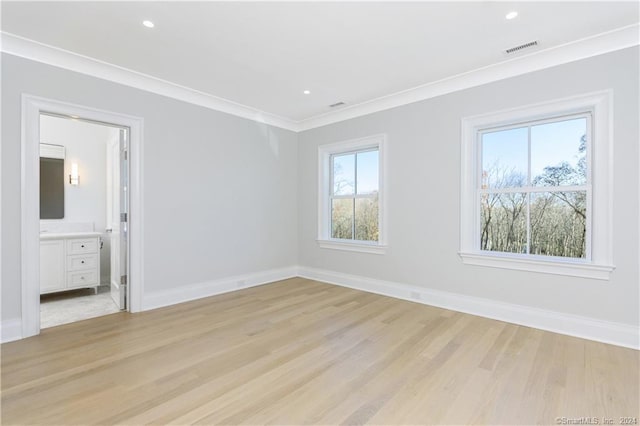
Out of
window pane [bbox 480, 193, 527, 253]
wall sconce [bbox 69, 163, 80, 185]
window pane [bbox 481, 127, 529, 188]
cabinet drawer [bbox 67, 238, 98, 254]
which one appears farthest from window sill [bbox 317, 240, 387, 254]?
wall sconce [bbox 69, 163, 80, 185]

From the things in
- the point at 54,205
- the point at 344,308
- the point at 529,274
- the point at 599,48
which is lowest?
the point at 344,308

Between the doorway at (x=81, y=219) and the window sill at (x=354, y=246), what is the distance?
2.82 metres

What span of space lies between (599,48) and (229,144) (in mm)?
4259

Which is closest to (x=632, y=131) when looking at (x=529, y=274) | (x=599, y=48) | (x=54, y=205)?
(x=599, y=48)

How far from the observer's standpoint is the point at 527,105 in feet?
10.3

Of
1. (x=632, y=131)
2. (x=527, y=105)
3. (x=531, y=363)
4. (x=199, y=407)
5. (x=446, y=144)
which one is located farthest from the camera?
(x=446, y=144)

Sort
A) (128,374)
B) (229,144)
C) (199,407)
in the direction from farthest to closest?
1. (229,144)
2. (128,374)
3. (199,407)

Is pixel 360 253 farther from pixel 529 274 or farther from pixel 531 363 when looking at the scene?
pixel 531 363

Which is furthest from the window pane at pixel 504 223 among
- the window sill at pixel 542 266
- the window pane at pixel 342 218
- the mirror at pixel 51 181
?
the mirror at pixel 51 181

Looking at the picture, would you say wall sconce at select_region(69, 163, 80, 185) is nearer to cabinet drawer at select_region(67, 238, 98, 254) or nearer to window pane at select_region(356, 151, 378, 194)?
cabinet drawer at select_region(67, 238, 98, 254)

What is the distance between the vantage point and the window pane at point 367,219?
15.2ft

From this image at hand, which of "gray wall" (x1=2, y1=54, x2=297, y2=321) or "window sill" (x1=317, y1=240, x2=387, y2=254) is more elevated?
"gray wall" (x1=2, y1=54, x2=297, y2=321)

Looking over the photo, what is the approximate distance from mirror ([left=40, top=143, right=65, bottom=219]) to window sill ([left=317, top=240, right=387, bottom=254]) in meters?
4.07

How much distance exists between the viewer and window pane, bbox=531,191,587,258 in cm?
303
